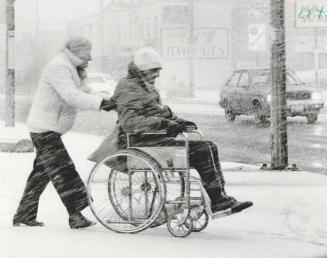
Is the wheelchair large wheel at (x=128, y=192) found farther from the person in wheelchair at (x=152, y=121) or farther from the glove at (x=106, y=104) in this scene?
the glove at (x=106, y=104)

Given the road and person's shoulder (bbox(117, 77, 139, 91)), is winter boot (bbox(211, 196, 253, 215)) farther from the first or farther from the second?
the road

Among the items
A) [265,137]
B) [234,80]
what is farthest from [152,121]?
[234,80]

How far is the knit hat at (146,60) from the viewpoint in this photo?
5844 mm

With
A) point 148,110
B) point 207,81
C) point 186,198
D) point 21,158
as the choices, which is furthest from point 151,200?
point 207,81

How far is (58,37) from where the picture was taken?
49969 mm

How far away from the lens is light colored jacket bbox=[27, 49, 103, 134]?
5.96m

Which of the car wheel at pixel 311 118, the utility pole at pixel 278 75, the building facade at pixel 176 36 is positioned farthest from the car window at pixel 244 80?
the building facade at pixel 176 36

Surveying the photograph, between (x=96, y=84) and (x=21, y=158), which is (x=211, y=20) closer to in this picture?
(x=96, y=84)

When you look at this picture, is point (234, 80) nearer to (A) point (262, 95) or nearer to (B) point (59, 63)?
(A) point (262, 95)

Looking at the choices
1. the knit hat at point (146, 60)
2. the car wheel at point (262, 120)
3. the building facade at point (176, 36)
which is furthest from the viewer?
Result: the building facade at point (176, 36)

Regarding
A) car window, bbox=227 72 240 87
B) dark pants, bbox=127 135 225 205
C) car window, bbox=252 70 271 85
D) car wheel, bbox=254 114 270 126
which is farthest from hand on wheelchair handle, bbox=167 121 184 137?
car window, bbox=227 72 240 87

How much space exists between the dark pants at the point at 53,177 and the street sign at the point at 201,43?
38727 mm

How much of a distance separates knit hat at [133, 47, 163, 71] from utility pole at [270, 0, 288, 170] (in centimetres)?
402

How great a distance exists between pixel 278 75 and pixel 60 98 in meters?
4.21
